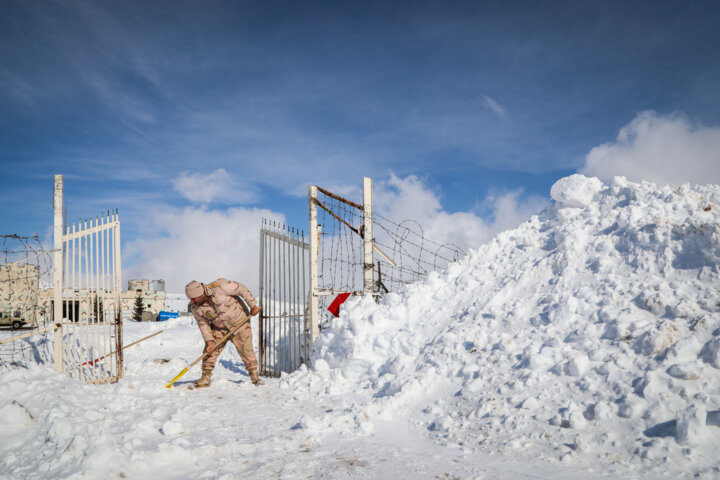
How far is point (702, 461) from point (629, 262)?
296cm

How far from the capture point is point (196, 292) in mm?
7504

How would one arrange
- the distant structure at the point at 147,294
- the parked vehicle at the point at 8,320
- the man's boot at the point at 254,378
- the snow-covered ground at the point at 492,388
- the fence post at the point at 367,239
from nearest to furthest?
1. the snow-covered ground at the point at 492,388
2. the man's boot at the point at 254,378
3. the fence post at the point at 367,239
4. the parked vehicle at the point at 8,320
5. the distant structure at the point at 147,294

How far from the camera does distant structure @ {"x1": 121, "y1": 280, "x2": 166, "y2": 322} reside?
135ft

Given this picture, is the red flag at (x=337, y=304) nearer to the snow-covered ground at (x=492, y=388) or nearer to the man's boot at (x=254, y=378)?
the snow-covered ground at (x=492, y=388)

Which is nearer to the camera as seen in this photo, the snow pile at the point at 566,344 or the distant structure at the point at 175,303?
the snow pile at the point at 566,344

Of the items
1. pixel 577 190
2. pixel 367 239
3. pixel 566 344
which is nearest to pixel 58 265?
pixel 367 239

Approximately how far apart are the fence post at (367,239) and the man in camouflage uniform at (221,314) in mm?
2253

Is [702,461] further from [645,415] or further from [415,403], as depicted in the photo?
[415,403]

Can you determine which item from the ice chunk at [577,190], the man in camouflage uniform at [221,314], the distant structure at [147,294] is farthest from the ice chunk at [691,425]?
the distant structure at [147,294]

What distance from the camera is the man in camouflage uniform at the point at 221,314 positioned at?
7543mm

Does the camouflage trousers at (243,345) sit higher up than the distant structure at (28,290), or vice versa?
the distant structure at (28,290)

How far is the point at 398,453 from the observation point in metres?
3.81

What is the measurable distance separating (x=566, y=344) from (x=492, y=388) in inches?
37.7

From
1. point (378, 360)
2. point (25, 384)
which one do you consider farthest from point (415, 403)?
point (25, 384)
